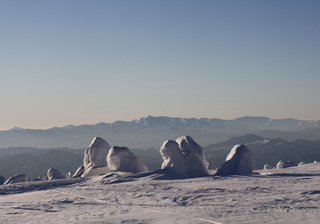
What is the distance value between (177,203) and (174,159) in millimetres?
11010

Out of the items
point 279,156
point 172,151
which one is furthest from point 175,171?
point 279,156

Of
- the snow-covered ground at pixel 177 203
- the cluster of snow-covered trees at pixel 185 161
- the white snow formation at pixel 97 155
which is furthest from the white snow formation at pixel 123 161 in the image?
the snow-covered ground at pixel 177 203

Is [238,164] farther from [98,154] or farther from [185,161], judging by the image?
[98,154]

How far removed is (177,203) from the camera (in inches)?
565

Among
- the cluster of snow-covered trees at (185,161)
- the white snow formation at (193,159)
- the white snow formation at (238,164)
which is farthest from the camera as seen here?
the white snow formation at (193,159)

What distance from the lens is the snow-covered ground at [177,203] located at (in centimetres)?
1144

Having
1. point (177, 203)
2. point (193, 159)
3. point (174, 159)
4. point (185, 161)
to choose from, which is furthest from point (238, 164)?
point (177, 203)

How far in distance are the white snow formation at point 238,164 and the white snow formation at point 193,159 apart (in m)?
1.40

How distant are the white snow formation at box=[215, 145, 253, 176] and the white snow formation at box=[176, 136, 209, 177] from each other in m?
1.40

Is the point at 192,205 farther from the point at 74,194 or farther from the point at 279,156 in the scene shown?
the point at 279,156

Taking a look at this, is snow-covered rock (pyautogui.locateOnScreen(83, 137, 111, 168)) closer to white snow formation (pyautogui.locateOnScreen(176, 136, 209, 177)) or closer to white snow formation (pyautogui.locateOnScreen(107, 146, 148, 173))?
white snow formation (pyautogui.locateOnScreen(107, 146, 148, 173))

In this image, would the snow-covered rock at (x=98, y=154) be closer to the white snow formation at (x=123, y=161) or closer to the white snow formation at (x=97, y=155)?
the white snow formation at (x=97, y=155)

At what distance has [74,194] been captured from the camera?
18172 mm

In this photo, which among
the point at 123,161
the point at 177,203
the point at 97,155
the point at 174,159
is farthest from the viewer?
the point at 97,155
